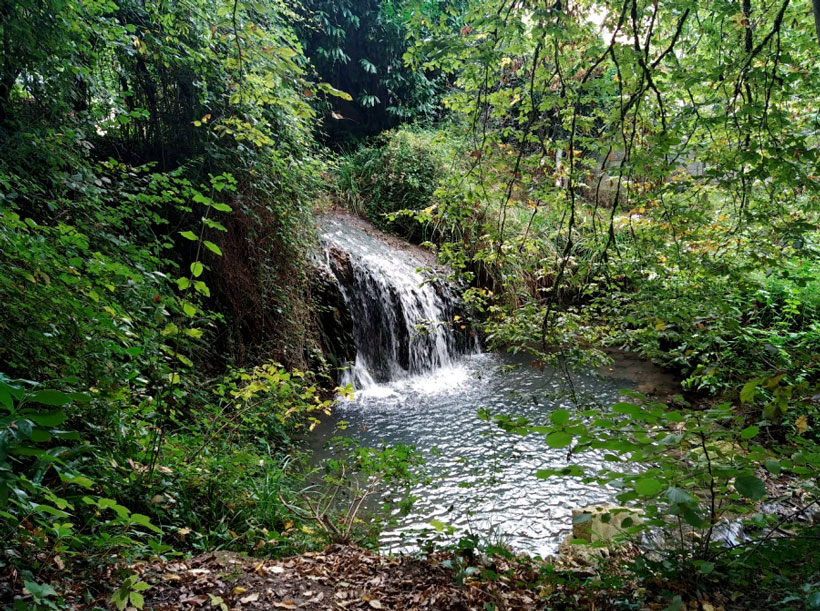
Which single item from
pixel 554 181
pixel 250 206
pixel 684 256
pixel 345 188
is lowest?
pixel 684 256

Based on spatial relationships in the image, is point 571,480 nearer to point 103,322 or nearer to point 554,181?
point 554,181

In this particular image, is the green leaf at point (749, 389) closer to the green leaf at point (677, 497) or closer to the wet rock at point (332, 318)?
the green leaf at point (677, 497)

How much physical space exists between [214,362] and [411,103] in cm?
975

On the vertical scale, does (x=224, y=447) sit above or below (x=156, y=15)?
below

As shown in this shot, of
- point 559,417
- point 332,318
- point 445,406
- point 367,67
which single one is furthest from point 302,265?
point 367,67

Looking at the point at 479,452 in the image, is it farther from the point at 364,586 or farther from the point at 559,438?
the point at 559,438

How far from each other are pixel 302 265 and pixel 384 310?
1.84m

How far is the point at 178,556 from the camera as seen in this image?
7.07 feet

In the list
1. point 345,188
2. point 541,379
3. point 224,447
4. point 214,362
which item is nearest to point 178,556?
point 224,447

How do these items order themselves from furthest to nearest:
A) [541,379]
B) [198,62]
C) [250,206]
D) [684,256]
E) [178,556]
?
[541,379] < [250,206] < [198,62] < [684,256] < [178,556]

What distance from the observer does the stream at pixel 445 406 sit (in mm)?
3553

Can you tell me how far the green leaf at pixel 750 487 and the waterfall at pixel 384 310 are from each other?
4.86 m

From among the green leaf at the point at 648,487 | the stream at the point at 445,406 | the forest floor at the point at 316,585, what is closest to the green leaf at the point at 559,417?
the green leaf at the point at 648,487

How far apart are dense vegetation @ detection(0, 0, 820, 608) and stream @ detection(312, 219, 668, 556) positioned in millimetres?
496
